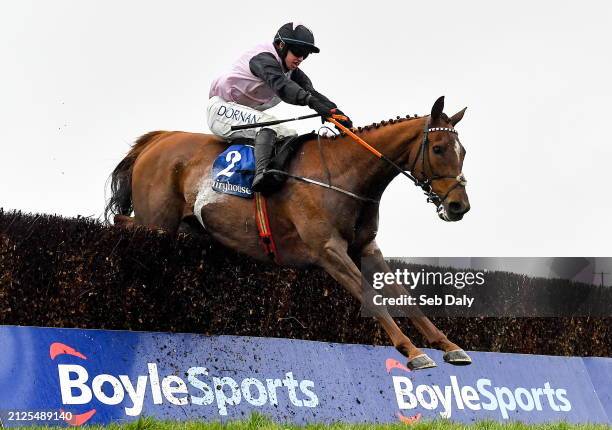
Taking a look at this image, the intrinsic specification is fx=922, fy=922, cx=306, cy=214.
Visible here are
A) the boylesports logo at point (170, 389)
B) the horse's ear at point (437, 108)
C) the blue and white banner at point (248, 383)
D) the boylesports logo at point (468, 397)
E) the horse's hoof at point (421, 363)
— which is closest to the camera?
the blue and white banner at point (248, 383)

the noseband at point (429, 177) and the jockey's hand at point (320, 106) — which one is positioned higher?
the jockey's hand at point (320, 106)

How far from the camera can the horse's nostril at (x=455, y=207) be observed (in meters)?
7.67

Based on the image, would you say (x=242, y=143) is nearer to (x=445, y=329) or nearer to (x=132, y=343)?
(x=132, y=343)

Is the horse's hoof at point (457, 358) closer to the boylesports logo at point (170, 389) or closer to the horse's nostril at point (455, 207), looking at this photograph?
the horse's nostril at point (455, 207)

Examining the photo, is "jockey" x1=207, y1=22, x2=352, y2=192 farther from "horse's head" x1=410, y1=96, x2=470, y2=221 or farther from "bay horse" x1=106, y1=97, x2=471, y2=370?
"horse's head" x1=410, y1=96, x2=470, y2=221

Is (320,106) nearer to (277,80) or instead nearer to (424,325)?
(277,80)

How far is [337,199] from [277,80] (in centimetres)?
126

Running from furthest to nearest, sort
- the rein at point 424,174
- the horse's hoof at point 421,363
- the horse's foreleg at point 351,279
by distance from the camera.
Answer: the rein at point 424,174 → the horse's foreleg at point 351,279 → the horse's hoof at point 421,363

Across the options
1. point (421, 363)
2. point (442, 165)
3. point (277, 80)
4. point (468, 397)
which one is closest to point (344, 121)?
point (277, 80)

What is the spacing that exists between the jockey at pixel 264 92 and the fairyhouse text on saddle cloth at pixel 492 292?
3.47m

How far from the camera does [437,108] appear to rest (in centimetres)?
800

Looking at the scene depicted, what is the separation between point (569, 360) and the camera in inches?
499

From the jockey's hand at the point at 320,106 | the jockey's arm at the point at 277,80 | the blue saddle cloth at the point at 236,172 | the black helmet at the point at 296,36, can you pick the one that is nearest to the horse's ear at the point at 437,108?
the jockey's hand at the point at 320,106

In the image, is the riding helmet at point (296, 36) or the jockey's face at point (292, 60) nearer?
the riding helmet at point (296, 36)
